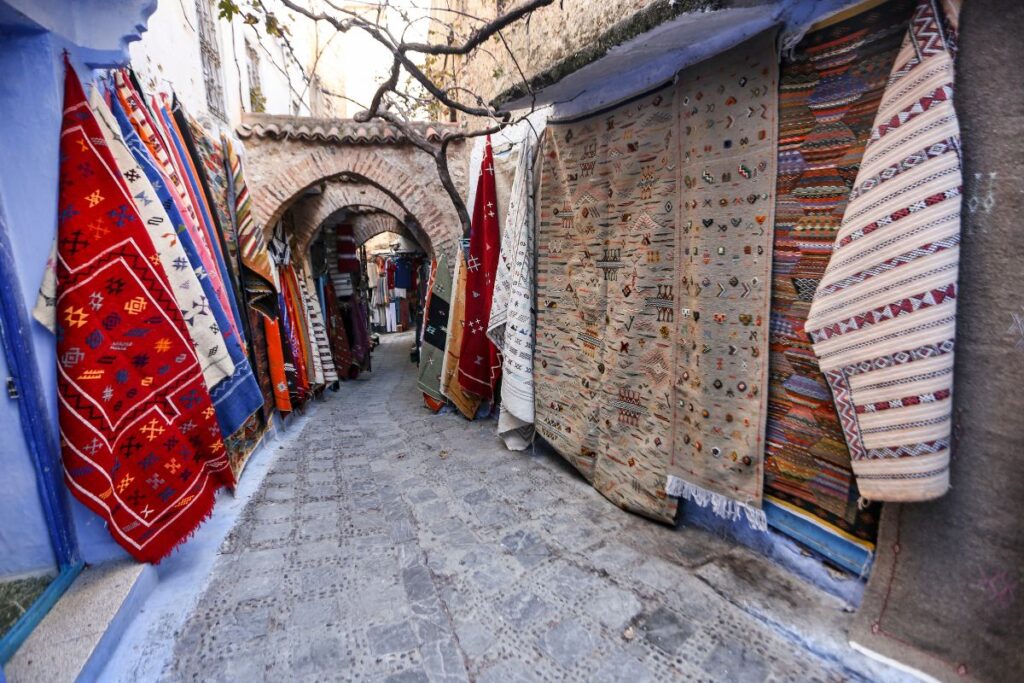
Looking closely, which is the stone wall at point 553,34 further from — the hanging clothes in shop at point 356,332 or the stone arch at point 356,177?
the hanging clothes in shop at point 356,332

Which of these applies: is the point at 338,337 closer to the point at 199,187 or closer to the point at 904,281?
the point at 199,187

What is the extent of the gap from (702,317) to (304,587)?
7.31 ft

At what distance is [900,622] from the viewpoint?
1.60m

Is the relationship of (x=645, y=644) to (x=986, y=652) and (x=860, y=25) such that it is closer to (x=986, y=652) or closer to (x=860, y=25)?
(x=986, y=652)

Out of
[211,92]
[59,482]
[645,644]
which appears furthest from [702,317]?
[211,92]

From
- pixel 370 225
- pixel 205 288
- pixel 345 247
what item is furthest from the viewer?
pixel 370 225

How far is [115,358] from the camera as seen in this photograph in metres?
1.84

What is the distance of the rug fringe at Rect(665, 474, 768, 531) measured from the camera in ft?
6.79

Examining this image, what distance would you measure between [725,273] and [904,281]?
0.70m

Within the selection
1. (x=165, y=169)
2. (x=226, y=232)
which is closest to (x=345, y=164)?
(x=226, y=232)

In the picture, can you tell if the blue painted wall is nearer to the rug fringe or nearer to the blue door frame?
the blue door frame

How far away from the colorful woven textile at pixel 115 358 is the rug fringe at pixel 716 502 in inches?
91.4

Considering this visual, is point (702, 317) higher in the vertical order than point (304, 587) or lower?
higher

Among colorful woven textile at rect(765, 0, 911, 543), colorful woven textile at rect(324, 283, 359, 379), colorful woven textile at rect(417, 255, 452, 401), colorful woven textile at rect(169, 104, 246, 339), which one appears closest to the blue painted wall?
colorful woven textile at rect(169, 104, 246, 339)
